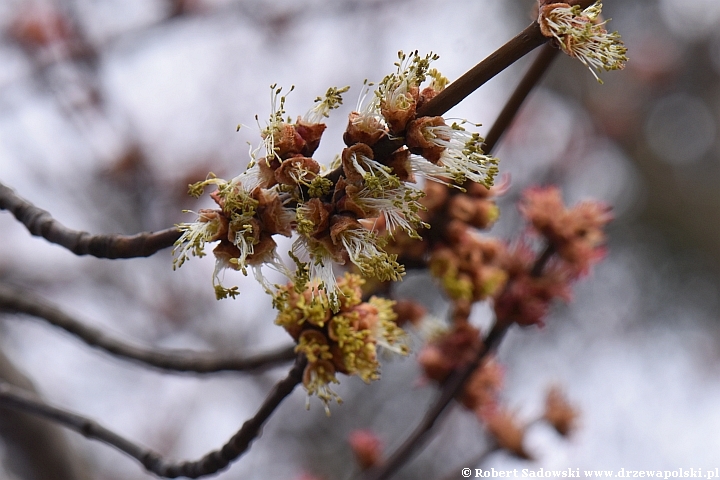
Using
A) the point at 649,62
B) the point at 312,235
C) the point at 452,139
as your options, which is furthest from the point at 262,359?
the point at 649,62

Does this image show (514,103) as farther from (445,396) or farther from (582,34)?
(445,396)

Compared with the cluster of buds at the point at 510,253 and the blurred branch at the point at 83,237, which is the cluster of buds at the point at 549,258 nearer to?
the cluster of buds at the point at 510,253

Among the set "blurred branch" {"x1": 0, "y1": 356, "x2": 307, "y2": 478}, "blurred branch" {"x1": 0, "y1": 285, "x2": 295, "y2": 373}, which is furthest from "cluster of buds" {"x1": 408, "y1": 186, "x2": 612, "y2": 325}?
"blurred branch" {"x1": 0, "y1": 356, "x2": 307, "y2": 478}

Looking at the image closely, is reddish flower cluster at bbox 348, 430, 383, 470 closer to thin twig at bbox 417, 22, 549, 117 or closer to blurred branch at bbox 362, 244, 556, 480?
blurred branch at bbox 362, 244, 556, 480

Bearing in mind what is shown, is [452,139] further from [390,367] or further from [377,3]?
[390,367]

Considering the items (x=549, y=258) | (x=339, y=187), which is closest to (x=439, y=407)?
(x=549, y=258)

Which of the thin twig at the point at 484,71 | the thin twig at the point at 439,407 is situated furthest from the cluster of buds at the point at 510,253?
the thin twig at the point at 484,71
